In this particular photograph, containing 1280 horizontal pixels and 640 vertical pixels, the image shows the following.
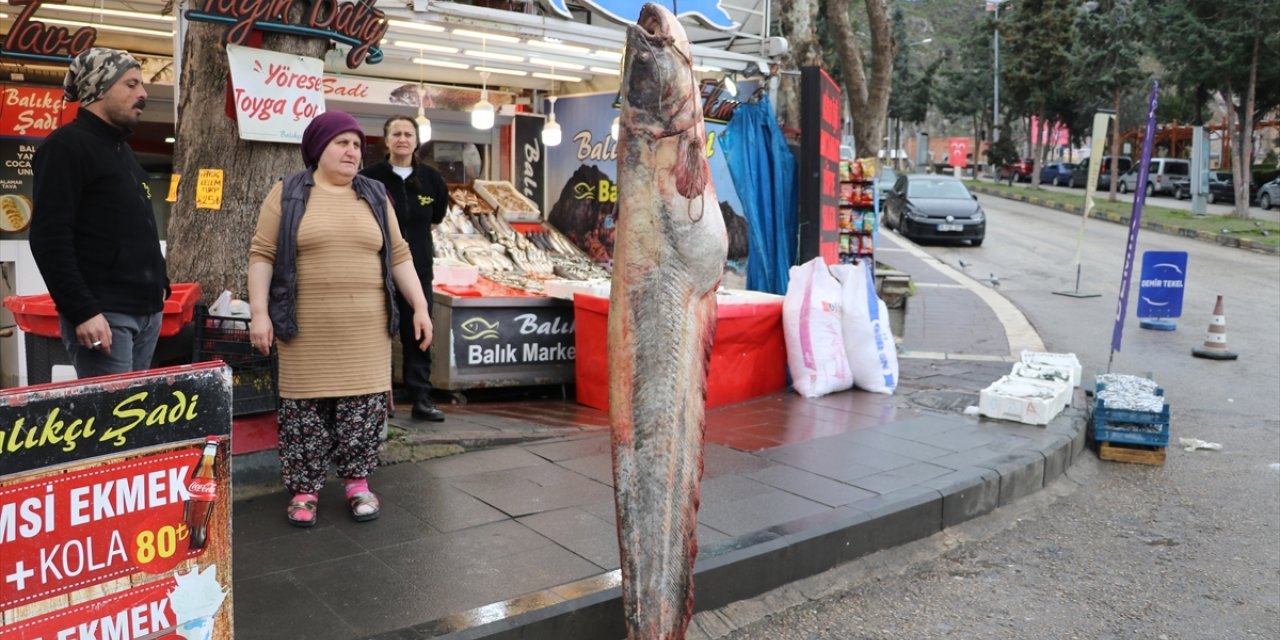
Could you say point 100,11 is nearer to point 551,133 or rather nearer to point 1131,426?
point 551,133

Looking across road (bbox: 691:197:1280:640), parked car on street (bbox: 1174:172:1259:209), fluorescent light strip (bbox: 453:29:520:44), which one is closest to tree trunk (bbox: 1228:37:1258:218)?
parked car on street (bbox: 1174:172:1259:209)

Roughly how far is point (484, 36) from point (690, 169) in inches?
267

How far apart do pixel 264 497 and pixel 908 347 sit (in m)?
7.75

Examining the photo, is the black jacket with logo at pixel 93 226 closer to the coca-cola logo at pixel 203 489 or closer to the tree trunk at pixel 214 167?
the tree trunk at pixel 214 167

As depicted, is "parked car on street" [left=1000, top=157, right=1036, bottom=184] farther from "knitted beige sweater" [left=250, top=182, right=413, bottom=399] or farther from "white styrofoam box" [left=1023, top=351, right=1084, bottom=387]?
"knitted beige sweater" [left=250, top=182, right=413, bottom=399]

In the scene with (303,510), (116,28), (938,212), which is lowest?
(303,510)

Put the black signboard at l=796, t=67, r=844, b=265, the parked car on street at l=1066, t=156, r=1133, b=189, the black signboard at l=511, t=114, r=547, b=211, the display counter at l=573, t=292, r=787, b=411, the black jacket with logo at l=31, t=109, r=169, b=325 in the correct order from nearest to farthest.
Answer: the black jacket with logo at l=31, t=109, r=169, b=325 → the display counter at l=573, t=292, r=787, b=411 → the black signboard at l=796, t=67, r=844, b=265 → the black signboard at l=511, t=114, r=547, b=211 → the parked car on street at l=1066, t=156, r=1133, b=189

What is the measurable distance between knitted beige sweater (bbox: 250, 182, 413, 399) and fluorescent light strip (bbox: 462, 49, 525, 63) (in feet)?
19.6

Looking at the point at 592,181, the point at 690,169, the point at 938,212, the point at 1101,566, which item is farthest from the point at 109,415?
the point at 938,212

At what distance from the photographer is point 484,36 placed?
29.3 ft

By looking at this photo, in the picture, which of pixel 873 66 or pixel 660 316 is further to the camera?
pixel 873 66

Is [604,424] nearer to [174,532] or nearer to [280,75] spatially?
[280,75]

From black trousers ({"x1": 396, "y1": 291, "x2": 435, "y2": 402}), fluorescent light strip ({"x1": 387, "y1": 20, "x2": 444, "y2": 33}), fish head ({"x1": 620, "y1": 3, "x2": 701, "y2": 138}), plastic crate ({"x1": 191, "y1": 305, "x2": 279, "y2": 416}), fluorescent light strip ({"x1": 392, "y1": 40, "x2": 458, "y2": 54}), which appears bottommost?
black trousers ({"x1": 396, "y1": 291, "x2": 435, "y2": 402})

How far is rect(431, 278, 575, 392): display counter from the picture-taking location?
7.16 meters
